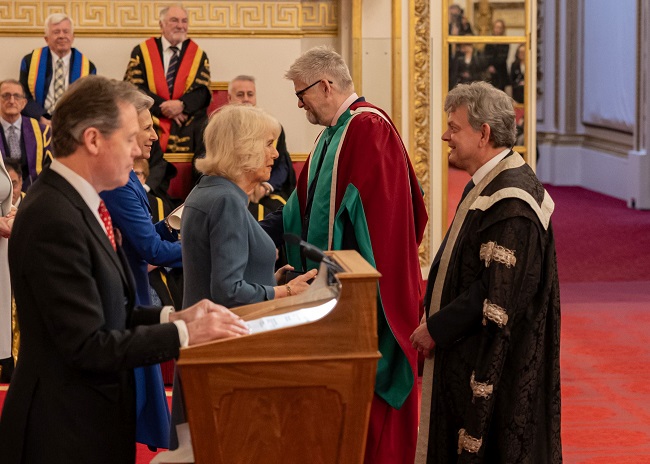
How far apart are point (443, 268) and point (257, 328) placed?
1323 mm

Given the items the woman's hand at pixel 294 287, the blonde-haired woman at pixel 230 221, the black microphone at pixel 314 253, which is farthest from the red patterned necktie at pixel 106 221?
the woman's hand at pixel 294 287

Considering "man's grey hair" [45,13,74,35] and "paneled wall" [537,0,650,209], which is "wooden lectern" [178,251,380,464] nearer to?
"man's grey hair" [45,13,74,35]

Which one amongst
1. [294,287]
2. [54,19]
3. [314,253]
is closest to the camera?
[314,253]

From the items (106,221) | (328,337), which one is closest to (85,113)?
(106,221)

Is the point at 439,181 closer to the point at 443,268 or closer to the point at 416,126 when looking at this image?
the point at 416,126

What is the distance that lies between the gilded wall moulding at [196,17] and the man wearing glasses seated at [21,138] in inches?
60.7

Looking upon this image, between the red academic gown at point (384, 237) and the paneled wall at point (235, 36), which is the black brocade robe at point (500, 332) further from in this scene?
the paneled wall at point (235, 36)

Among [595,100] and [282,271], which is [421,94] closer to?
[282,271]

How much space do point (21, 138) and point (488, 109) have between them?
A: 203 inches

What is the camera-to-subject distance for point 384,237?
13.3 feet

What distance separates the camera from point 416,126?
8.74m

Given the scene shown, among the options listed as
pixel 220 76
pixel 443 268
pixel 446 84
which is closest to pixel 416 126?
pixel 446 84

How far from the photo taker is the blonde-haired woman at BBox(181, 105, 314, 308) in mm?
3150

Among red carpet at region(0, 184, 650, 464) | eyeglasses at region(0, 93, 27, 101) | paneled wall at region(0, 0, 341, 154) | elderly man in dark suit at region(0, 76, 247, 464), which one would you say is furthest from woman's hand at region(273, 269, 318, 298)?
paneled wall at region(0, 0, 341, 154)
